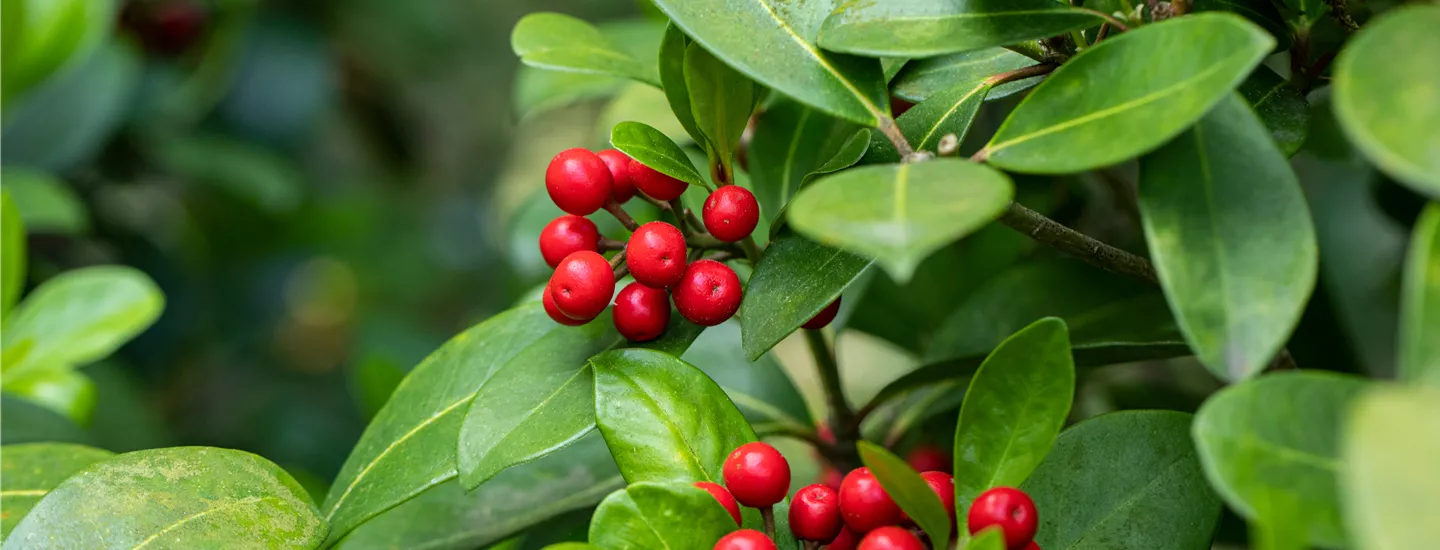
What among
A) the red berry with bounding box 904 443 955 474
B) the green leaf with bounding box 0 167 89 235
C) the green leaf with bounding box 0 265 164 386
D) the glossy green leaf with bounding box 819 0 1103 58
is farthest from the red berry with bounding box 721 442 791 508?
the green leaf with bounding box 0 167 89 235

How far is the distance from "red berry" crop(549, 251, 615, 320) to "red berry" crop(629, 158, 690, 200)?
→ 0.05m

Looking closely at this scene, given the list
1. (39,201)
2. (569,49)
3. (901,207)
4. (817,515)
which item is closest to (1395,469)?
(901,207)

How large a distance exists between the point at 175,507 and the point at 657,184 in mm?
340

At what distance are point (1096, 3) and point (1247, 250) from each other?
0.23 metres

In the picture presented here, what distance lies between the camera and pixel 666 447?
2.10ft

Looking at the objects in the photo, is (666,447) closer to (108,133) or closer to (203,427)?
(108,133)

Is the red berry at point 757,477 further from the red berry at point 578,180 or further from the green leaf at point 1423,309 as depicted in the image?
the green leaf at point 1423,309

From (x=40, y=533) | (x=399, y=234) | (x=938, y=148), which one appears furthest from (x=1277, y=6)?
(x=399, y=234)

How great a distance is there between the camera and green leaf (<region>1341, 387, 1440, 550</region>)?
36 cm

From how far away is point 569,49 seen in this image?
0.79 m

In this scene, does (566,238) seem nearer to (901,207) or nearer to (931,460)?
(901,207)

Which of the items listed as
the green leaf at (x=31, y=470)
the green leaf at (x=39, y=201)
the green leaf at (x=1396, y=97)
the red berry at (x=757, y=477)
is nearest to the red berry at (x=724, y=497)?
the red berry at (x=757, y=477)

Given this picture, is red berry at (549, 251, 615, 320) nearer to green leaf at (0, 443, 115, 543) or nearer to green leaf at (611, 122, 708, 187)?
green leaf at (611, 122, 708, 187)

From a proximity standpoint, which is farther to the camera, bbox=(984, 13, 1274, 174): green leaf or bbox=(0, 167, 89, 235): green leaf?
bbox=(0, 167, 89, 235): green leaf
